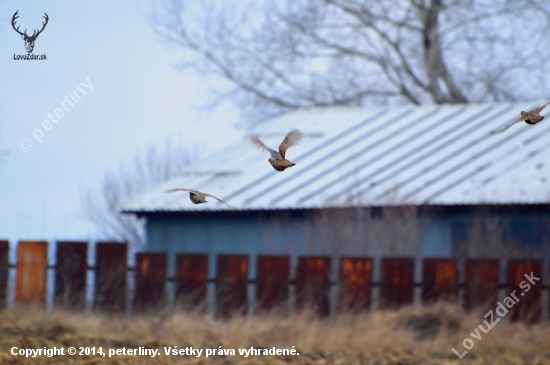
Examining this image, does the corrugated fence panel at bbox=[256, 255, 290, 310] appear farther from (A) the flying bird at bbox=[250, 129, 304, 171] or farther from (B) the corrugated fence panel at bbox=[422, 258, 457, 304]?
(A) the flying bird at bbox=[250, 129, 304, 171]

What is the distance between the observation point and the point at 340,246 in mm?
12336

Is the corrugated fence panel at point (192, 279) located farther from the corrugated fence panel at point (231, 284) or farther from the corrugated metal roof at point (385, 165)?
the corrugated metal roof at point (385, 165)

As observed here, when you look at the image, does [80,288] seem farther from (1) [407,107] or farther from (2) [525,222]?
(1) [407,107]

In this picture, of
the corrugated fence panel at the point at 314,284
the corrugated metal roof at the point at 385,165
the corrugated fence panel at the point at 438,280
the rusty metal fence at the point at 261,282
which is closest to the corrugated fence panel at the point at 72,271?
the rusty metal fence at the point at 261,282

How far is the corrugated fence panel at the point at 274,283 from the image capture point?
33.5 ft

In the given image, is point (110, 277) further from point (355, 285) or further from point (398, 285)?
point (398, 285)

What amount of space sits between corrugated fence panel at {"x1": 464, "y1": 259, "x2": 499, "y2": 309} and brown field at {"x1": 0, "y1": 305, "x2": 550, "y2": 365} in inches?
14.0

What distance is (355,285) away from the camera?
10094 millimetres

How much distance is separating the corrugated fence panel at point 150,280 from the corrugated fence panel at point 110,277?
194 millimetres

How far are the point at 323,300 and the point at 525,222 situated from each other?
4352 millimetres

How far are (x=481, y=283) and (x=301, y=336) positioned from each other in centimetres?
271

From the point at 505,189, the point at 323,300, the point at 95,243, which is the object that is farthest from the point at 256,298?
the point at 505,189

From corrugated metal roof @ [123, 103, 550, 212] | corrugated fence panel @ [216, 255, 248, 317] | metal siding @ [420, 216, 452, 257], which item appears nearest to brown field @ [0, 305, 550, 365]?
corrugated fence panel @ [216, 255, 248, 317]

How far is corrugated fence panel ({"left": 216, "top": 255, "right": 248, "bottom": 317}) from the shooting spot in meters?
10.4
